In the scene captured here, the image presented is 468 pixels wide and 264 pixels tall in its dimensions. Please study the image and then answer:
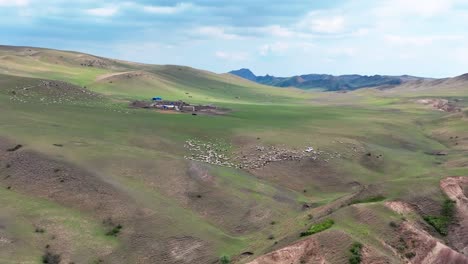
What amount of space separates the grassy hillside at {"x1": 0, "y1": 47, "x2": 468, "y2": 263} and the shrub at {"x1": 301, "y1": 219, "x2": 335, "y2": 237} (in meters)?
0.75

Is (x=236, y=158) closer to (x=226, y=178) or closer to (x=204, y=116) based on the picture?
(x=226, y=178)

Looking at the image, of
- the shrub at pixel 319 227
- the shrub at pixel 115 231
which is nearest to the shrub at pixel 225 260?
the shrub at pixel 319 227

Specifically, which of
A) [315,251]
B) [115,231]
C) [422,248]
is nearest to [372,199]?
[422,248]

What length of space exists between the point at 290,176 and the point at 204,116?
47.8 m

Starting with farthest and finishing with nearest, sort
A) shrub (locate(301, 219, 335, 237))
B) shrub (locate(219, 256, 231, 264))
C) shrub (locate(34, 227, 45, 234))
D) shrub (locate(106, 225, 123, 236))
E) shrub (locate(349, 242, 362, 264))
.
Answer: shrub (locate(106, 225, 123, 236)) < shrub (locate(34, 227, 45, 234)) < shrub (locate(219, 256, 231, 264)) < shrub (locate(301, 219, 335, 237)) < shrub (locate(349, 242, 362, 264))

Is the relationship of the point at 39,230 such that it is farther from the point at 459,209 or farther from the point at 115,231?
the point at 459,209

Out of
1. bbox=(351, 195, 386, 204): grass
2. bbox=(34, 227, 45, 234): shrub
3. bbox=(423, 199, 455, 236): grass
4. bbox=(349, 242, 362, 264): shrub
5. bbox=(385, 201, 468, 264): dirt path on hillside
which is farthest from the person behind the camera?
bbox=(351, 195, 386, 204): grass

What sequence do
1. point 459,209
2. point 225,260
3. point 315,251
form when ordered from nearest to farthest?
point 315,251
point 225,260
point 459,209

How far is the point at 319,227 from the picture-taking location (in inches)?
1768

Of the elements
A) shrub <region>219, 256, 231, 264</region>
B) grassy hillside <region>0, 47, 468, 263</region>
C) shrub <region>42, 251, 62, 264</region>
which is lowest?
shrub <region>42, 251, 62, 264</region>

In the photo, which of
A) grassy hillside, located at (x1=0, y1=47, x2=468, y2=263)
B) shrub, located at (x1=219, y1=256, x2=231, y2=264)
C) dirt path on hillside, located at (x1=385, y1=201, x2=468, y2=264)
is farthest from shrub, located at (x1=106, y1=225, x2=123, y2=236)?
dirt path on hillside, located at (x1=385, y1=201, x2=468, y2=264)

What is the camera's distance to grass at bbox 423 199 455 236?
4953 cm

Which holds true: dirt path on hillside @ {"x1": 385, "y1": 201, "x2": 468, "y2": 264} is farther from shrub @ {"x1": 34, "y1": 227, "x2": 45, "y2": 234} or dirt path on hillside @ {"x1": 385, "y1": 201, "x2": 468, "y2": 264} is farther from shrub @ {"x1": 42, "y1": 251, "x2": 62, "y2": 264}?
shrub @ {"x1": 34, "y1": 227, "x2": 45, "y2": 234}

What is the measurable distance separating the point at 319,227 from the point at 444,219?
49.6ft
